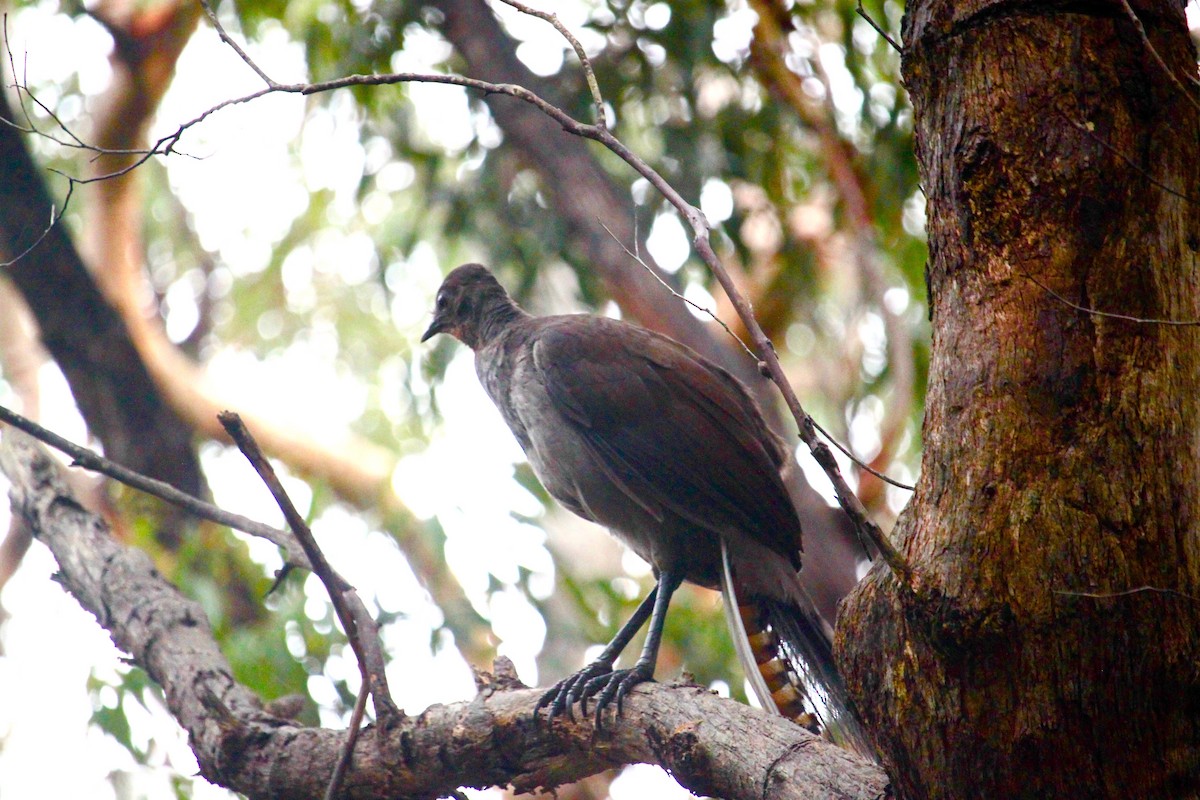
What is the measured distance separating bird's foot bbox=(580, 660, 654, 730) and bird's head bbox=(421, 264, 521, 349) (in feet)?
5.95

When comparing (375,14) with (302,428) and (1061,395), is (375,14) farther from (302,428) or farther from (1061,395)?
(1061,395)

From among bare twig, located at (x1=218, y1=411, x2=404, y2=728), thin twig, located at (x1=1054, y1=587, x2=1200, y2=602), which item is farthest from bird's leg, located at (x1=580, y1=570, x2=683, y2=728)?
thin twig, located at (x1=1054, y1=587, x2=1200, y2=602)

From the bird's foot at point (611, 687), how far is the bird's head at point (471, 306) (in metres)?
1.81

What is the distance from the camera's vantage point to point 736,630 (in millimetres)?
3396

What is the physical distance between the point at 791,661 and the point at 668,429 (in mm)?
803

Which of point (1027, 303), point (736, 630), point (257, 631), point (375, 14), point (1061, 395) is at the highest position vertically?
point (375, 14)

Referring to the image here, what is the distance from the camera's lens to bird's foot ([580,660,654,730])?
292 centimetres

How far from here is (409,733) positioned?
299cm

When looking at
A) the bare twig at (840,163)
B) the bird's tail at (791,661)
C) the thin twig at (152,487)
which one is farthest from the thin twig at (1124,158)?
the bare twig at (840,163)

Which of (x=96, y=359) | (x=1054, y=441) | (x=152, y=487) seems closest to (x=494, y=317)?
(x=152, y=487)

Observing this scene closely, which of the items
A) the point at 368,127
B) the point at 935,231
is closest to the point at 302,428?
the point at 368,127

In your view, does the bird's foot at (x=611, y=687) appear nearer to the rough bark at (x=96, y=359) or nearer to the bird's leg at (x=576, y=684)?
the bird's leg at (x=576, y=684)

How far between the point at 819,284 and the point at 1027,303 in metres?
6.41

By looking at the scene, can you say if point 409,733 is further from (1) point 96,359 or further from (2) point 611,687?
(1) point 96,359
